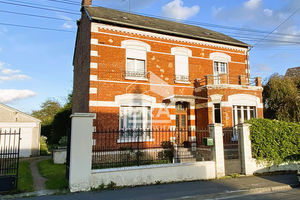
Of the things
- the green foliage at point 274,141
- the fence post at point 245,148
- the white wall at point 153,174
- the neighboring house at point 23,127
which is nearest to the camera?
the white wall at point 153,174

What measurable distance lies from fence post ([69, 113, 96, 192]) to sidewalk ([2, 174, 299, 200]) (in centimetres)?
35

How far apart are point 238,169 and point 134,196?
16.9 ft

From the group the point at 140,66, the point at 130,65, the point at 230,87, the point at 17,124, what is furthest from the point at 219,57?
the point at 17,124

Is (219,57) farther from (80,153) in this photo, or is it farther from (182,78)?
(80,153)

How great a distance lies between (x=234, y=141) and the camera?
499 inches

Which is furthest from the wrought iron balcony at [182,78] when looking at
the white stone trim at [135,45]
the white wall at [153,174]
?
the white wall at [153,174]

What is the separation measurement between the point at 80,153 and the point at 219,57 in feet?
40.6

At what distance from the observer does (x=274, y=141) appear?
9.38 meters

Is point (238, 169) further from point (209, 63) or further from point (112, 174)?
point (209, 63)

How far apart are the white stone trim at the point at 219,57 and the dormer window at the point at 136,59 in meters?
5.03

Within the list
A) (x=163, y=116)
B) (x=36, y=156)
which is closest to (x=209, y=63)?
(x=163, y=116)

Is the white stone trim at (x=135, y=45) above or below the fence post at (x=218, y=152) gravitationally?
above

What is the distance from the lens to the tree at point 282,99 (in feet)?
55.9

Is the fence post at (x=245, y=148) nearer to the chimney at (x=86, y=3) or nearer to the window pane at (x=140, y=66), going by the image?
the window pane at (x=140, y=66)
